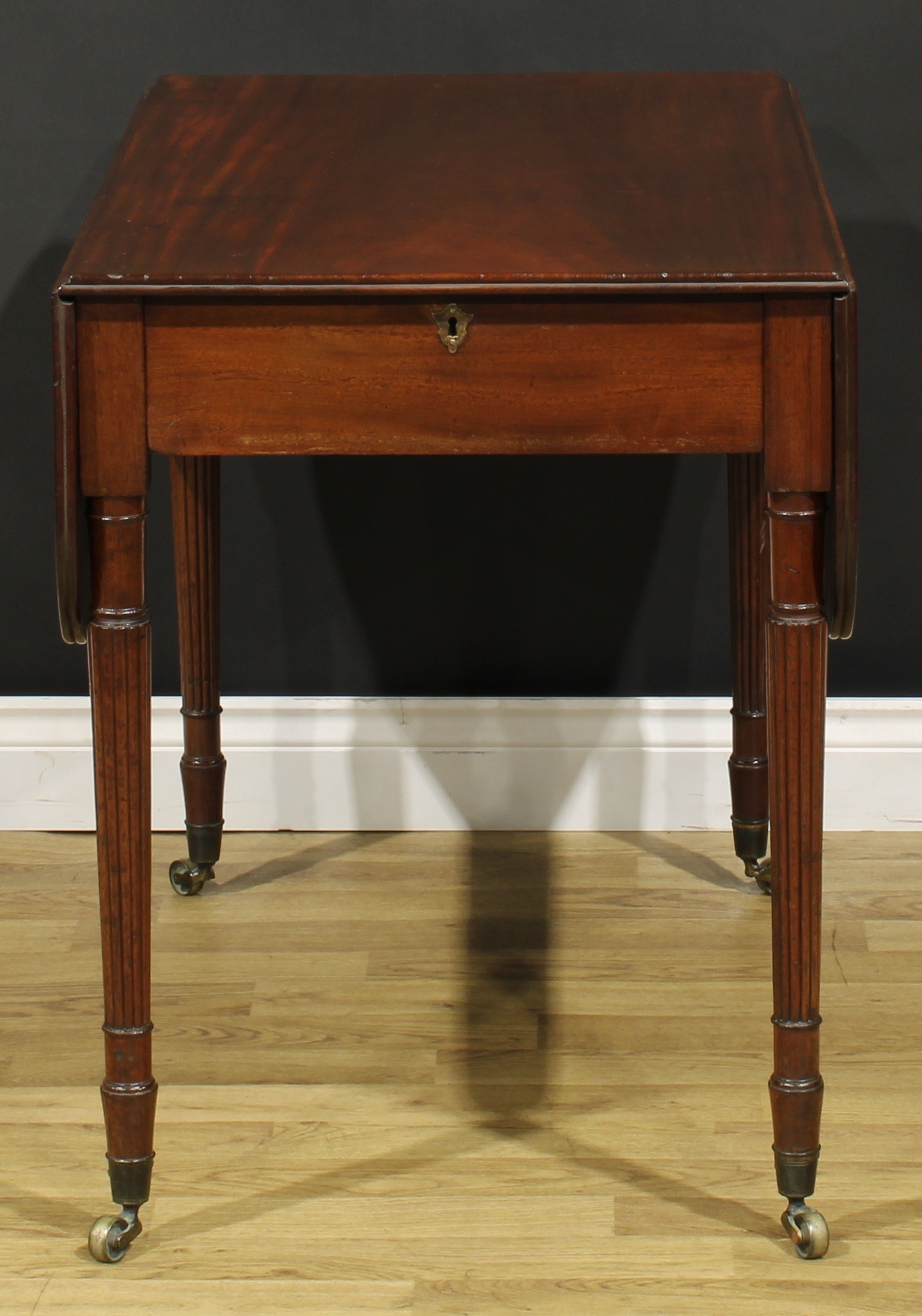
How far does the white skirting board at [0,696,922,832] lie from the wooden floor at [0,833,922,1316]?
36mm

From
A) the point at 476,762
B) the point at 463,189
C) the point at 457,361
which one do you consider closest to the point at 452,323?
the point at 457,361

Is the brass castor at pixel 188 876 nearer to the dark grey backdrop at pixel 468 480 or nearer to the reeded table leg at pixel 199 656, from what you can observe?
the reeded table leg at pixel 199 656

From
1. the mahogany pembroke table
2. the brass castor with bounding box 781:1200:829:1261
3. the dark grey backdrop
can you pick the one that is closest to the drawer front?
the mahogany pembroke table

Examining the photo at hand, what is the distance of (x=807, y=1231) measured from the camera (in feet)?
4.70

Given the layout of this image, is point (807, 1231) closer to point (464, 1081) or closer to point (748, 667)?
point (464, 1081)

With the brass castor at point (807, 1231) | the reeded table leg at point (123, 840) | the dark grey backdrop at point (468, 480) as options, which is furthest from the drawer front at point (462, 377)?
the dark grey backdrop at point (468, 480)

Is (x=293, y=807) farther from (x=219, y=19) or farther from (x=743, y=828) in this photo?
(x=219, y=19)

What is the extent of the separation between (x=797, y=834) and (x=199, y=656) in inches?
33.2

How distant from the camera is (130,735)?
139cm

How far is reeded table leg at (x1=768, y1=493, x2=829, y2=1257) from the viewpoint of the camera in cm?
135

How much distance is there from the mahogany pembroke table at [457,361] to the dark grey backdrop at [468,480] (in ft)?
2.03

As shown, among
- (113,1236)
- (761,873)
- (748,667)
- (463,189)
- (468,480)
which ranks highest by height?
(463,189)

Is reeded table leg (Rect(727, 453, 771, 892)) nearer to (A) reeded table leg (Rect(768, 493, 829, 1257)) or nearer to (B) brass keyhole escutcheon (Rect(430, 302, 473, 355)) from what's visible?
(A) reeded table leg (Rect(768, 493, 829, 1257))

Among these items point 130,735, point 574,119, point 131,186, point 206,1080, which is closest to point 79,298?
point 131,186
